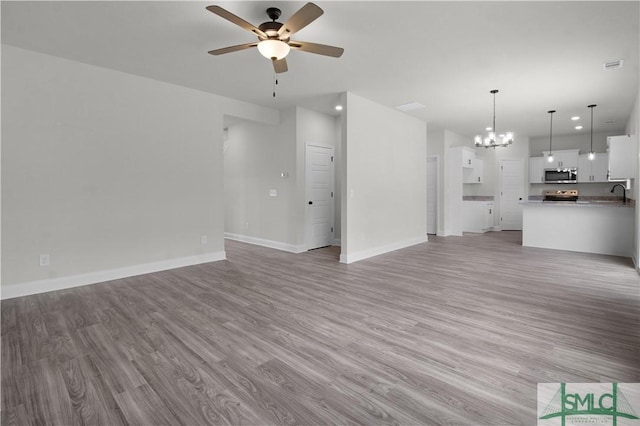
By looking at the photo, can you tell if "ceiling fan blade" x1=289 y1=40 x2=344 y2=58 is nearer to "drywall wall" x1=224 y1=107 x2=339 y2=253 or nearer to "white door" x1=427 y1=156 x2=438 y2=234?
"drywall wall" x1=224 y1=107 x2=339 y2=253

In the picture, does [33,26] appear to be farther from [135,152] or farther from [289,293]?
[289,293]

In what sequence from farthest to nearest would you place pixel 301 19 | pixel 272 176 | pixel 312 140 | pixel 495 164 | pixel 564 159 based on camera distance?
pixel 495 164 → pixel 564 159 → pixel 272 176 → pixel 312 140 → pixel 301 19

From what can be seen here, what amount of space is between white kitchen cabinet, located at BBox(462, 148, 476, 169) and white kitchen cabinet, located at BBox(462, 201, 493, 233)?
1.10 meters

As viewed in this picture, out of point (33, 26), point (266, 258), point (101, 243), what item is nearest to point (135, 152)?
point (101, 243)

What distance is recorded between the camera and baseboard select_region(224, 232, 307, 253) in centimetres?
636

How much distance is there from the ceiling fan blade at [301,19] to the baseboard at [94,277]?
374 centimetres

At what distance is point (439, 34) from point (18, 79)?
4754mm

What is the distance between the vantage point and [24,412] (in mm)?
1745

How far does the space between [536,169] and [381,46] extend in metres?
8.27

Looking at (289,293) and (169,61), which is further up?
(169,61)

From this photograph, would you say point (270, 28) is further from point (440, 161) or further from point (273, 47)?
point (440, 161)

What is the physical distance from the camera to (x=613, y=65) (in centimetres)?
418

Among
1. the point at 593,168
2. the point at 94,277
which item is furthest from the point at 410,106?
the point at 593,168

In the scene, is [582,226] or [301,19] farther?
[582,226]
